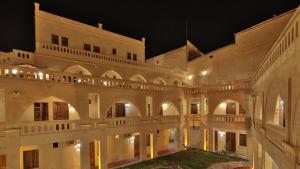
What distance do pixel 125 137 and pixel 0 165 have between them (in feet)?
35.2

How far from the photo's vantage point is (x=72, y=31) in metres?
18.9

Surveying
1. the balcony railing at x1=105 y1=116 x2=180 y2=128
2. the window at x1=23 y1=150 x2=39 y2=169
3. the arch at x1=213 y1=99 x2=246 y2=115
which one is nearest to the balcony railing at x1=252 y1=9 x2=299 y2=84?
the balcony railing at x1=105 y1=116 x2=180 y2=128

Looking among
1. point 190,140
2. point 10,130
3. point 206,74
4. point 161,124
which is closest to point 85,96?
point 10,130

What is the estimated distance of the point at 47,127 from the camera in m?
12.6

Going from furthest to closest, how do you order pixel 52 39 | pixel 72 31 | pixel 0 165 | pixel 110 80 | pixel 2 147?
pixel 72 31, pixel 52 39, pixel 110 80, pixel 0 165, pixel 2 147

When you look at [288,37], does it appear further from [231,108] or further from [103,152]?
[231,108]

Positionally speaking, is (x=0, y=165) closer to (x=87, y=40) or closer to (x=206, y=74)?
(x=87, y=40)

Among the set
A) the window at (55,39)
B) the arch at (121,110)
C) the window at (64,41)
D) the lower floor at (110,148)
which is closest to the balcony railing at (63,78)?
the arch at (121,110)

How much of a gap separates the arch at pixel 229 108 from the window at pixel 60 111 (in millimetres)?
15799

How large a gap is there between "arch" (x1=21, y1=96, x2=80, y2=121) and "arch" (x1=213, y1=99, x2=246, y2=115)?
52.1ft

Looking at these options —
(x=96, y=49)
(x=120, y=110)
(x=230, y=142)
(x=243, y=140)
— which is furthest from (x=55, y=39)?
(x=243, y=140)

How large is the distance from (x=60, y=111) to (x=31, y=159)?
4038 millimetres

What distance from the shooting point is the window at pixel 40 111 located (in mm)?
14474

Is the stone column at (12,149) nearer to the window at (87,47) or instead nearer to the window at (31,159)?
the window at (31,159)
